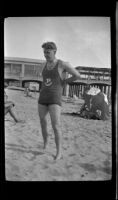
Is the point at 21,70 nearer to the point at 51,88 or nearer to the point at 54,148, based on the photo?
the point at 51,88

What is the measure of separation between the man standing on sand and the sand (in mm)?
35

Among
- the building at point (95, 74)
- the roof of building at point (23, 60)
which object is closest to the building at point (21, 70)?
the roof of building at point (23, 60)

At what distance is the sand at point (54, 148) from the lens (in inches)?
72.9

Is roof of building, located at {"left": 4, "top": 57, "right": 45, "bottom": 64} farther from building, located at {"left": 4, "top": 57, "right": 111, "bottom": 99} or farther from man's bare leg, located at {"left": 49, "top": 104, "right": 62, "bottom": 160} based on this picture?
man's bare leg, located at {"left": 49, "top": 104, "right": 62, "bottom": 160}

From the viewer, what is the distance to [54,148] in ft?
6.23

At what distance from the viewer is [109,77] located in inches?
73.5

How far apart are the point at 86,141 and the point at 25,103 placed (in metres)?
0.55

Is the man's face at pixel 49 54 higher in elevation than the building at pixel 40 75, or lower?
higher

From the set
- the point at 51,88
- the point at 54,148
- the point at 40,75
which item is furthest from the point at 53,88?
the point at 54,148

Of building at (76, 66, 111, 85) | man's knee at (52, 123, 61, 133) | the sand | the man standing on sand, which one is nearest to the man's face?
the man standing on sand

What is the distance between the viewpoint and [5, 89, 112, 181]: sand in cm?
185

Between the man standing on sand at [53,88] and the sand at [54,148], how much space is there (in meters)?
0.04

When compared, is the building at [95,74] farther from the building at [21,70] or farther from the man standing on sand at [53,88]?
the building at [21,70]
